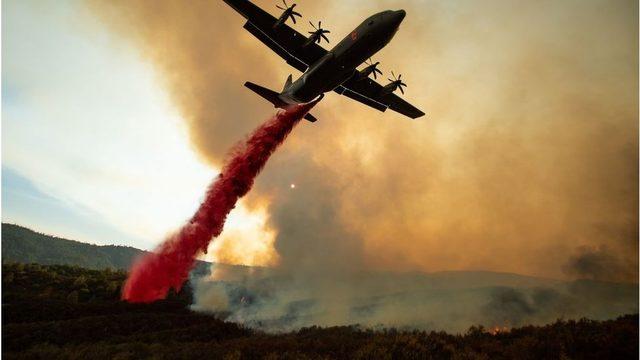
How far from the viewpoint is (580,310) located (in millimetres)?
55406

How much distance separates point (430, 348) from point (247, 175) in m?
19.8

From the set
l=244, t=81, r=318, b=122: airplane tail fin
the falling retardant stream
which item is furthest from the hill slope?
l=244, t=81, r=318, b=122: airplane tail fin

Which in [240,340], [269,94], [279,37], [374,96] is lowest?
[240,340]

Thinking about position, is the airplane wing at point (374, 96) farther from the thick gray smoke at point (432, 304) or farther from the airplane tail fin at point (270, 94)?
the thick gray smoke at point (432, 304)

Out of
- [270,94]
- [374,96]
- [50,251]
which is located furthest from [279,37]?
[50,251]

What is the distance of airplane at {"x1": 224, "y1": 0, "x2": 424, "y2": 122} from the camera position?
2100 centimetres

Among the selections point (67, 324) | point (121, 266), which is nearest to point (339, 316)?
point (67, 324)

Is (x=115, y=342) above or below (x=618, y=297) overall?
below

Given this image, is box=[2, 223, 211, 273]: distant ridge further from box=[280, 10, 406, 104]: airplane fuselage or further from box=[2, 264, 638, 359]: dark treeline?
box=[280, 10, 406, 104]: airplane fuselage

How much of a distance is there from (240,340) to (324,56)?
74.7 ft

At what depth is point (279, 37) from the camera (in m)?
24.5

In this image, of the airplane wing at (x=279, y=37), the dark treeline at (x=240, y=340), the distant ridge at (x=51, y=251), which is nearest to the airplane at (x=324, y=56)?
the airplane wing at (x=279, y=37)

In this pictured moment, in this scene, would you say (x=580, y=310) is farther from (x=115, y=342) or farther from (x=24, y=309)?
(x=24, y=309)

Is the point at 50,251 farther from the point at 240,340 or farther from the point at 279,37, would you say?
the point at 279,37
